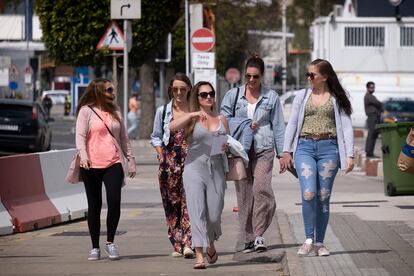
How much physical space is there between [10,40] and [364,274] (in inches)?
2896

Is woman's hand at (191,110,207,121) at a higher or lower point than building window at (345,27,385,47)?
lower

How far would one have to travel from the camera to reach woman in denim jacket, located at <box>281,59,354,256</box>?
36.6 ft

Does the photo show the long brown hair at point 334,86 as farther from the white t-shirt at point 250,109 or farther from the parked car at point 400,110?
the parked car at point 400,110

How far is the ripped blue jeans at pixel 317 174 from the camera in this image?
36.6 feet

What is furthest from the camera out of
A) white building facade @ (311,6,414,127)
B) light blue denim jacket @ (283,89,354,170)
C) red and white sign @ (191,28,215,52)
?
white building facade @ (311,6,414,127)

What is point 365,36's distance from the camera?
6469 centimetres

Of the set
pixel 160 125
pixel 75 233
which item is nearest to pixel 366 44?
pixel 75 233

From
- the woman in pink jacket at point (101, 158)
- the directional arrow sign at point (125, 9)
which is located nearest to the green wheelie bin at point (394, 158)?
the woman in pink jacket at point (101, 158)

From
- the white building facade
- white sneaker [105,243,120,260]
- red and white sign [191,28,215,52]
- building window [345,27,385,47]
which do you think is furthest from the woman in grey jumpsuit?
building window [345,27,385,47]

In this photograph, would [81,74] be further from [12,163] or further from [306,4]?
[12,163]

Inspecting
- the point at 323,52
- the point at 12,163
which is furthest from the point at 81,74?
the point at 12,163

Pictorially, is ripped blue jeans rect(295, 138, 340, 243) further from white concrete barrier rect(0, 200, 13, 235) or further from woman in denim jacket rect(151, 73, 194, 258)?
white concrete barrier rect(0, 200, 13, 235)

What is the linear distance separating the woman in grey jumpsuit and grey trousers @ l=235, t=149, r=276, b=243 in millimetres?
762

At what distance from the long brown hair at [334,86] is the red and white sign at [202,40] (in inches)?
681
